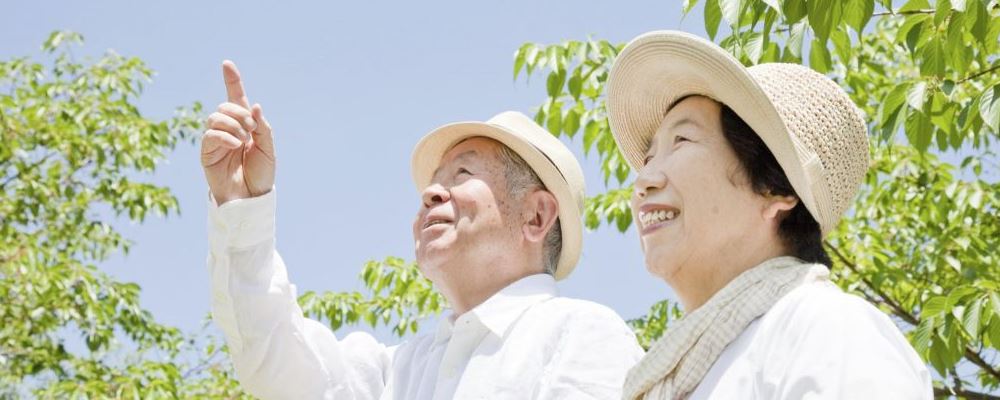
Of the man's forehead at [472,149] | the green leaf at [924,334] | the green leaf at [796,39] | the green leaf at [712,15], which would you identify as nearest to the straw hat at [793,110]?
the man's forehead at [472,149]

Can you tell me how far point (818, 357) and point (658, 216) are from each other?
39cm

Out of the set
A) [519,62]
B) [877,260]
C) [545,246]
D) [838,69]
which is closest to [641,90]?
[545,246]

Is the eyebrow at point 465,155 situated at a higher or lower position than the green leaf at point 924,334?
higher

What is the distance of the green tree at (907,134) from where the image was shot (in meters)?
3.43

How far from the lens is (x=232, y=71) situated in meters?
2.97

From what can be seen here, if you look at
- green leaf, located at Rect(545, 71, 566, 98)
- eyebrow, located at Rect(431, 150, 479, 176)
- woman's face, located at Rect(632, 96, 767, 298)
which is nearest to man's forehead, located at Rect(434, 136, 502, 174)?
eyebrow, located at Rect(431, 150, 479, 176)

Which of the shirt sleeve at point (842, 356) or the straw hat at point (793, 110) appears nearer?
the shirt sleeve at point (842, 356)

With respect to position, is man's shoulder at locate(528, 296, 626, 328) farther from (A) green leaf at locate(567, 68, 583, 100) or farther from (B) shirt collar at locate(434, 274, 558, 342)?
(A) green leaf at locate(567, 68, 583, 100)

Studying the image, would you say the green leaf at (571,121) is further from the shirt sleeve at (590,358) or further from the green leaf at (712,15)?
the shirt sleeve at (590,358)

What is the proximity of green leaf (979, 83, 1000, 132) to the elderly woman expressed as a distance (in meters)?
1.49

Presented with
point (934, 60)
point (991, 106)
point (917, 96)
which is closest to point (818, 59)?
point (917, 96)

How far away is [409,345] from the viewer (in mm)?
3186

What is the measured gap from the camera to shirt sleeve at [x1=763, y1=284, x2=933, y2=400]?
1.73m

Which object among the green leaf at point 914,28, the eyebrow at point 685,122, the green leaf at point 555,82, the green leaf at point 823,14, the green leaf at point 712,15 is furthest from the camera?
the green leaf at point 555,82
